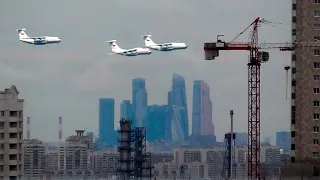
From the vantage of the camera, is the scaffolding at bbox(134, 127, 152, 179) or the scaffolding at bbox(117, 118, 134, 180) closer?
the scaffolding at bbox(117, 118, 134, 180)

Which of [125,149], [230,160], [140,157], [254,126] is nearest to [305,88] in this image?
[254,126]

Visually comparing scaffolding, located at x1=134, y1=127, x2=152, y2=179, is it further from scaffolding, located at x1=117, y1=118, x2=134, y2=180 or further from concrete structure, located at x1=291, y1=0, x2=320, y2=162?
concrete structure, located at x1=291, y1=0, x2=320, y2=162

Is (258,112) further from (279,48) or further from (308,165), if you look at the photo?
(308,165)

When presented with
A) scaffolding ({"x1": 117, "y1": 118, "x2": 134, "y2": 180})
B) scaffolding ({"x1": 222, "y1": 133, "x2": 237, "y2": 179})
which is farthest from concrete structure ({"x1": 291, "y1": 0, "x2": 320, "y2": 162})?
scaffolding ({"x1": 222, "y1": 133, "x2": 237, "y2": 179})

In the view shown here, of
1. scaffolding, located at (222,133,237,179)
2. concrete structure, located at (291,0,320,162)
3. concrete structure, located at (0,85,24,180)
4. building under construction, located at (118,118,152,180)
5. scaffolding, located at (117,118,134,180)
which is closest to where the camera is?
concrete structure, located at (0,85,24,180)

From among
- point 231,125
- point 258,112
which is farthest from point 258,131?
point 231,125

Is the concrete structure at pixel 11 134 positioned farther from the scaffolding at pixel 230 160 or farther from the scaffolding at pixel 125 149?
the scaffolding at pixel 230 160

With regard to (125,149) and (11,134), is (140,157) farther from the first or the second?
(11,134)
